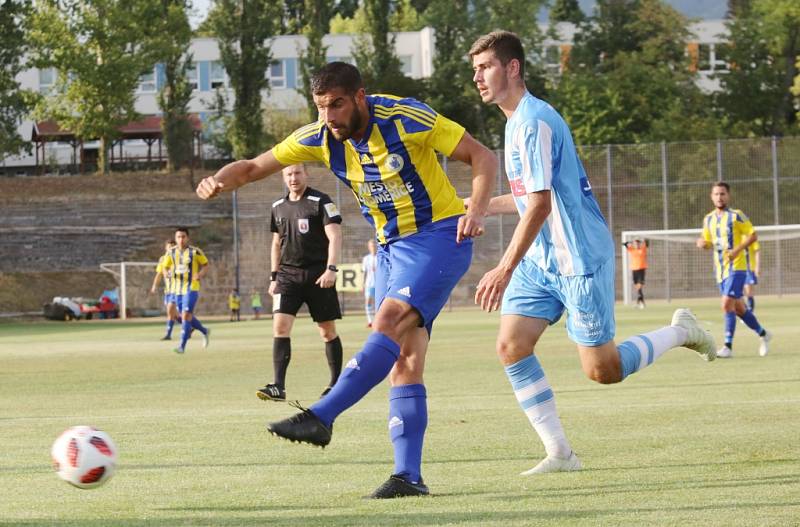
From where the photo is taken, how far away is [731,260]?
53.6ft

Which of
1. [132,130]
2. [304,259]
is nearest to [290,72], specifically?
[132,130]

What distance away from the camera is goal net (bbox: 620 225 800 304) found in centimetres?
4038

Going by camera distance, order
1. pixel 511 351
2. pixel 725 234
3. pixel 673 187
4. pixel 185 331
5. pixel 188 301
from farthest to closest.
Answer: pixel 673 187 → pixel 188 301 → pixel 185 331 → pixel 725 234 → pixel 511 351

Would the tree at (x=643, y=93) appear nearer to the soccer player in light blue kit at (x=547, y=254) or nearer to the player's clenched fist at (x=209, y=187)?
the soccer player in light blue kit at (x=547, y=254)

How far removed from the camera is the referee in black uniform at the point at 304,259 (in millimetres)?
12320

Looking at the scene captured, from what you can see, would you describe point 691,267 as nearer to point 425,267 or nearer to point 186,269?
point 186,269

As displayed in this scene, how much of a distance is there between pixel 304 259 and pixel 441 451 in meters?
5.18

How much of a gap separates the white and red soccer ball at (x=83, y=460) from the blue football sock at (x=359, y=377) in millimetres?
909

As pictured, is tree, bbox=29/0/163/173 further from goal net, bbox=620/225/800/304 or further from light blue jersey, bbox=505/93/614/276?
light blue jersey, bbox=505/93/614/276

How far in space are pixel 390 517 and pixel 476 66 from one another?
7.97ft

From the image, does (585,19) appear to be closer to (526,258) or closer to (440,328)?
(440,328)

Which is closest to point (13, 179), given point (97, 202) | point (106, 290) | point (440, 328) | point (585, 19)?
point (97, 202)

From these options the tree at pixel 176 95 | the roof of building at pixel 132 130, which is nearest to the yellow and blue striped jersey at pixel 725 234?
the tree at pixel 176 95

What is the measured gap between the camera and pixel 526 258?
684 centimetres
